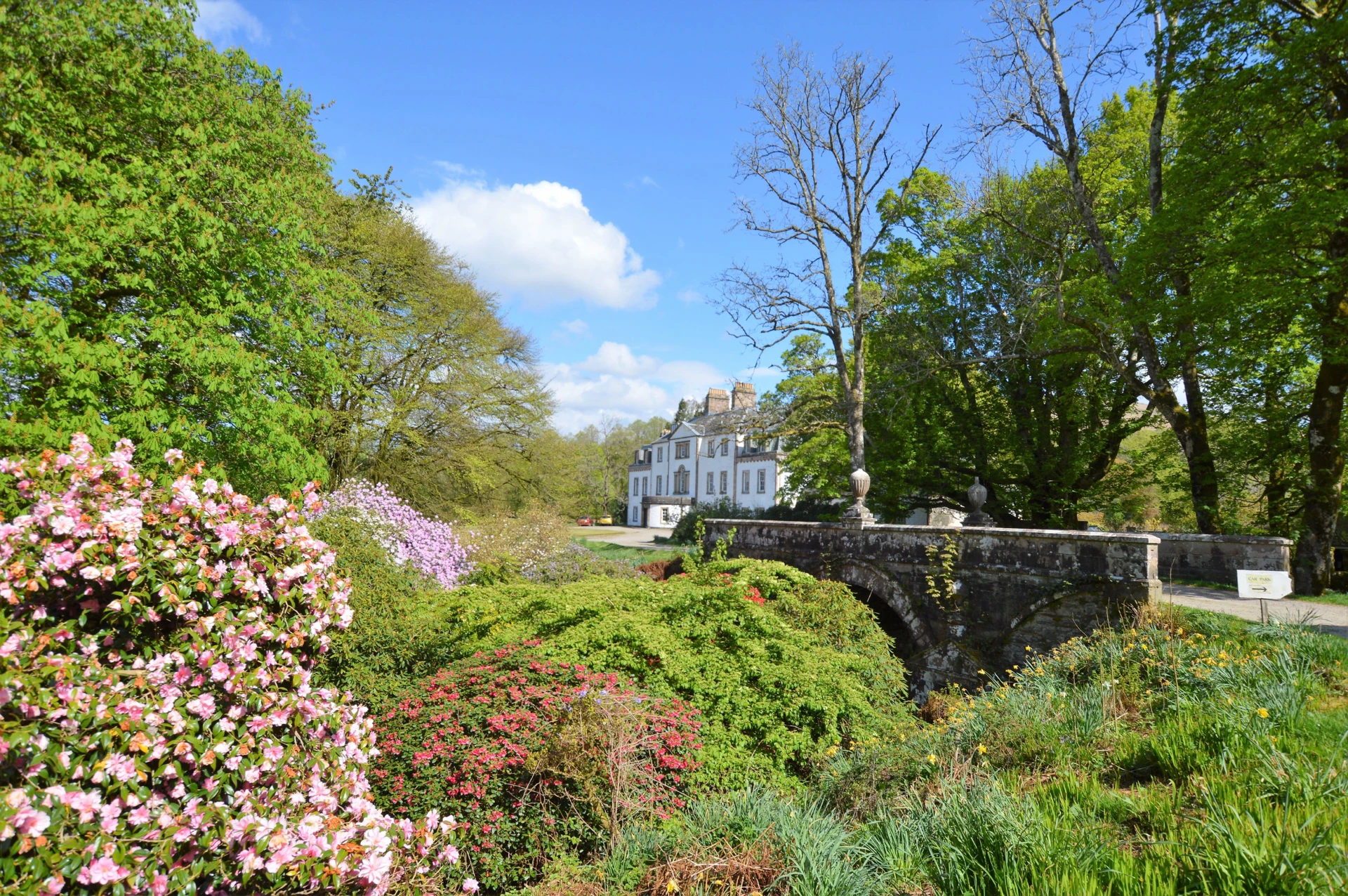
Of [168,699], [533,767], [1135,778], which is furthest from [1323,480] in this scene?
[168,699]

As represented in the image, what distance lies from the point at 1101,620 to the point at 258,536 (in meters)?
9.17

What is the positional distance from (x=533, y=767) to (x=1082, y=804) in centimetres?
332

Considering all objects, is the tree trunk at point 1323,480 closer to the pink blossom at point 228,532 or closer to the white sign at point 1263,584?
the white sign at point 1263,584

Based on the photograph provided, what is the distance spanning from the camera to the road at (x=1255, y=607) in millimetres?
A: 7836

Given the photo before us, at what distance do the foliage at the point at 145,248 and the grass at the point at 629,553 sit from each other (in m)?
11.5

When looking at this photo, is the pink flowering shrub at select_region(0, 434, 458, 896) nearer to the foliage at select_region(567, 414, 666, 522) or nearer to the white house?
the white house

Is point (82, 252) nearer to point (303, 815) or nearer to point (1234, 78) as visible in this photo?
point (303, 815)

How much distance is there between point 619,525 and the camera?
59844 mm

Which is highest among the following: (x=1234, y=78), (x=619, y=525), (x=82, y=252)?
(x=1234, y=78)

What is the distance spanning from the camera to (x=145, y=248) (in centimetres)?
912

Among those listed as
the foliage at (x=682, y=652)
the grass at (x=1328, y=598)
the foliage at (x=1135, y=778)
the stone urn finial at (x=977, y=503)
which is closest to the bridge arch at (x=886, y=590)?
the foliage at (x=682, y=652)

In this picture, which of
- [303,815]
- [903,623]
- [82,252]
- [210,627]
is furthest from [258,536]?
[903,623]

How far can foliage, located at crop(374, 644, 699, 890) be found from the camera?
14.8 feet

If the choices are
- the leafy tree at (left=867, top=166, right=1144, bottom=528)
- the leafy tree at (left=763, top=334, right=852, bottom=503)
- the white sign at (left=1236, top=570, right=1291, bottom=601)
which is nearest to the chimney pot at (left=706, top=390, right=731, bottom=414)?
the leafy tree at (left=763, top=334, right=852, bottom=503)
